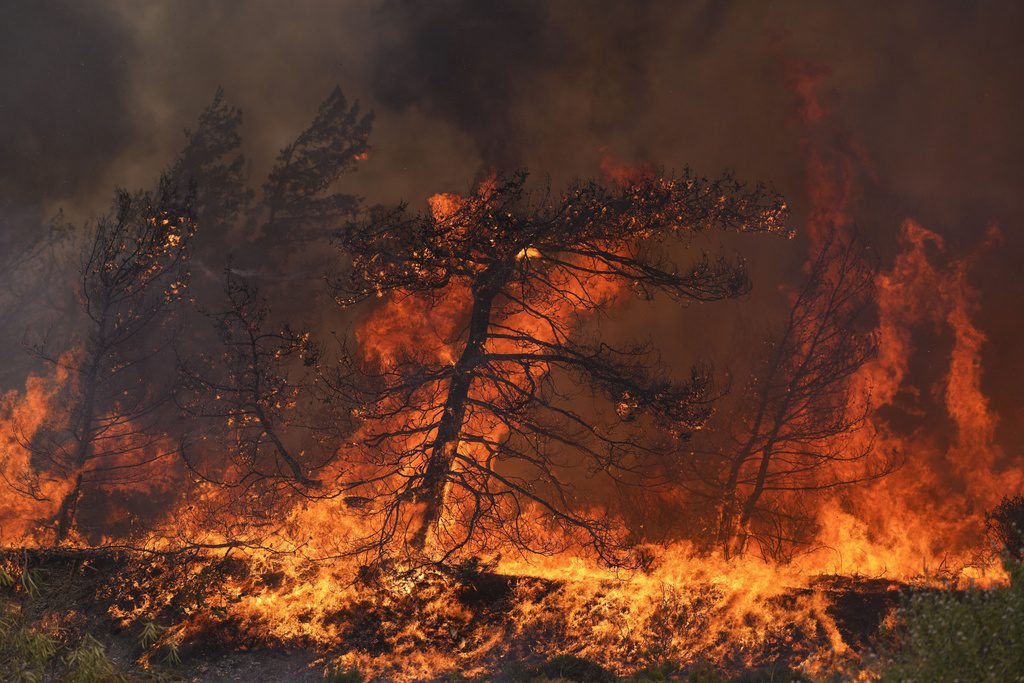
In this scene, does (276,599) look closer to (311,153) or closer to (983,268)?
(311,153)

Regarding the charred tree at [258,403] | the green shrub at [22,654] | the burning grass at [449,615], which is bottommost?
the green shrub at [22,654]

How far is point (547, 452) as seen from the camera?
18469mm

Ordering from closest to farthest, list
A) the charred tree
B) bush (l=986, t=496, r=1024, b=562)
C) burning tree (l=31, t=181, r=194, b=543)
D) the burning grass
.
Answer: the burning grass, the charred tree, burning tree (l=31, t=181, r=194, b=543), bush (l=986, t=496, r=1024, b=562)

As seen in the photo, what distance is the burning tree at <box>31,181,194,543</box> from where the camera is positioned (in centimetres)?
1644

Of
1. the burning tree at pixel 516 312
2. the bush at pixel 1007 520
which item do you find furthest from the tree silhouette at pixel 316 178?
the bush at pixel 1007 520

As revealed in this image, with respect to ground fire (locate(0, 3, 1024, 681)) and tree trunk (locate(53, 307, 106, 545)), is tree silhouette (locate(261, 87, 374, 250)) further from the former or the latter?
tree trunk (locate(53, 307, 106, 545))

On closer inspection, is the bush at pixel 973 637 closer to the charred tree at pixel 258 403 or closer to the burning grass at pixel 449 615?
the burning grass at pixel 449 615

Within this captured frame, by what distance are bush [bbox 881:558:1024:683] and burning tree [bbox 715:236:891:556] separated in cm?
923

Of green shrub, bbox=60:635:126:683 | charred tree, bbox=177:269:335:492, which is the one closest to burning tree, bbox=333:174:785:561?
charred tree, bbox=177:269:335:492

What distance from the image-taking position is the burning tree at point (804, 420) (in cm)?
1769

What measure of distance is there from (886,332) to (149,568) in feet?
58.6

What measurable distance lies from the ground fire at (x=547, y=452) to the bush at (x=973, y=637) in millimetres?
4284

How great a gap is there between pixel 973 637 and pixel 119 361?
18.5 m

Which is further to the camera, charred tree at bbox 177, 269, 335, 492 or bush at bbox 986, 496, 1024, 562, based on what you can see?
bush at bbox 986, 496, 1024, 562
